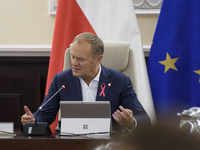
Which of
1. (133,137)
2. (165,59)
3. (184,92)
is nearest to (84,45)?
(165,59)

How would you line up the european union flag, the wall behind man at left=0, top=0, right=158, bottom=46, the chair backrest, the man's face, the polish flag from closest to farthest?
1. the man's face
2. the chair backrest
3. the european union flag
4. the polish flag
5. the wall behind man at left=0, top=0, right=158, bottom=46

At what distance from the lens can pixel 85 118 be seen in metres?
1.34

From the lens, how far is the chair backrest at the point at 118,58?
2068 millimetres

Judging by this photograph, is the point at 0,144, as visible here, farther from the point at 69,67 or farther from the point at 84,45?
the point at 69,67

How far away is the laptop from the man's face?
20.3 inches

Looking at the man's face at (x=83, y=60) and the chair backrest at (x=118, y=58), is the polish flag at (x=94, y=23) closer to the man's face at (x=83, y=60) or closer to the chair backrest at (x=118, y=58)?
the chair backrest at (x=118, y=58)

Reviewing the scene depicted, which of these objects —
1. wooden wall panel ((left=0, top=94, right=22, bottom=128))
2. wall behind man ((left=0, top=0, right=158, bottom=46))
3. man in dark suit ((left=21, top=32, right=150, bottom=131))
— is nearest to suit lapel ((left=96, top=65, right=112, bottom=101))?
man in dark suit ((left=21, top=32, right=150, bottom=131))

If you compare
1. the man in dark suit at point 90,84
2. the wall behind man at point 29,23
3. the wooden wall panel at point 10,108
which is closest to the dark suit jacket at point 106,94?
the man in dark suit at point 90,84

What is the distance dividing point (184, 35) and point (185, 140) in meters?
2.25

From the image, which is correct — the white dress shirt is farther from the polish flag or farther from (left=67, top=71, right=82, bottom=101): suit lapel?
the polish flag

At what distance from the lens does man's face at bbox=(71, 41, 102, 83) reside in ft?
6.01

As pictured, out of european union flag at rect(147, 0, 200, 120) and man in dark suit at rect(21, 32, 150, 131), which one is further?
european union flag at rect(147, 0, 200, 120)

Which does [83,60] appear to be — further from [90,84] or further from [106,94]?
[106,94]

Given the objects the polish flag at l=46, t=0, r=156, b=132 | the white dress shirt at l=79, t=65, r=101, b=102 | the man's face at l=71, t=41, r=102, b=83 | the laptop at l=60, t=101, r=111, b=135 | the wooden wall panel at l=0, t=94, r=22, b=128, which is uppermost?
the polish flag at l=46, t=0, r=156, b=132
